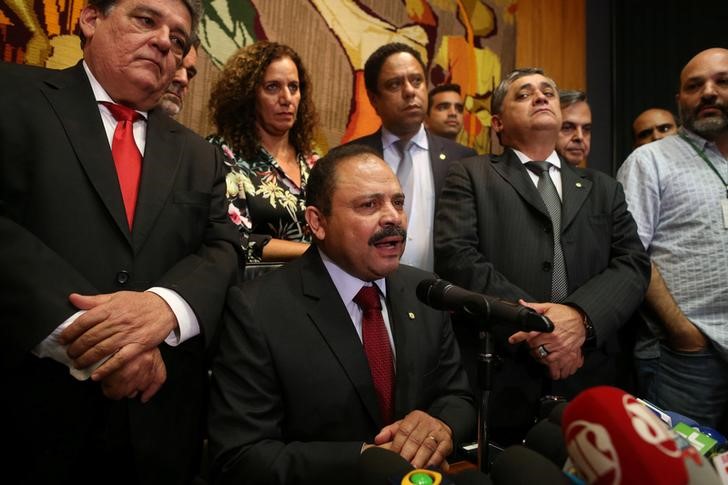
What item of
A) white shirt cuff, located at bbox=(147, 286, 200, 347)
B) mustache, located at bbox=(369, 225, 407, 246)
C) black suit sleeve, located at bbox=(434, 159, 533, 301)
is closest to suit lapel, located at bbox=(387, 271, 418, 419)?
mustache, located at bbox=(369, 225, 407, 246)

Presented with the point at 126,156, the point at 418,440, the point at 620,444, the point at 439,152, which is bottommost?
the point at 418,440

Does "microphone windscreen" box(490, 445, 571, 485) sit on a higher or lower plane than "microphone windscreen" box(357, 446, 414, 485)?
higher

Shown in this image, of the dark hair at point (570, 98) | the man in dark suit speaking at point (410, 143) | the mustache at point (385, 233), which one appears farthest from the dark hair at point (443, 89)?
the mustache at point (385, 233)

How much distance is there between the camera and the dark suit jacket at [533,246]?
2.15m

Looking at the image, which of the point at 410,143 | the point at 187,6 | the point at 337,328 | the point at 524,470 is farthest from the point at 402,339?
the point at 410,143

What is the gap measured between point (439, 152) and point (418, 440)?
5.62 feet

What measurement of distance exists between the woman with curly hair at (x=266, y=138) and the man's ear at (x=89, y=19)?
0.86 m

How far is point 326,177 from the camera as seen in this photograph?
1909mm

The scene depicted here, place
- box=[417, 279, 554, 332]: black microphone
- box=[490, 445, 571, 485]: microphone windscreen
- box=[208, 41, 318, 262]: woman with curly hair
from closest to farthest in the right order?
box=[490, 445, 571, 485]: microphone windscreen → box=[417, 279, 554, 332]: black microphone → box=[208, 41, 318, 262]: woman with curly hair

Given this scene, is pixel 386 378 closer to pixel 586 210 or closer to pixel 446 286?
pixel 446 286

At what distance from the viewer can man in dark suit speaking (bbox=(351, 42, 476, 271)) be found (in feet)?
8.96

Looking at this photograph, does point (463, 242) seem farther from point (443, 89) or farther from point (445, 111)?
point (443, 89)

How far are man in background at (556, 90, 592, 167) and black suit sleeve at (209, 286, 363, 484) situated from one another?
2.43m

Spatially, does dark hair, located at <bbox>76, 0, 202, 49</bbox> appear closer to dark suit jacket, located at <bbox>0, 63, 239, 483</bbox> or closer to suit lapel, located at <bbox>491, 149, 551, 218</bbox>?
dark suit jacket, located at <bbox>0, 63, 239, 483</bbox>
